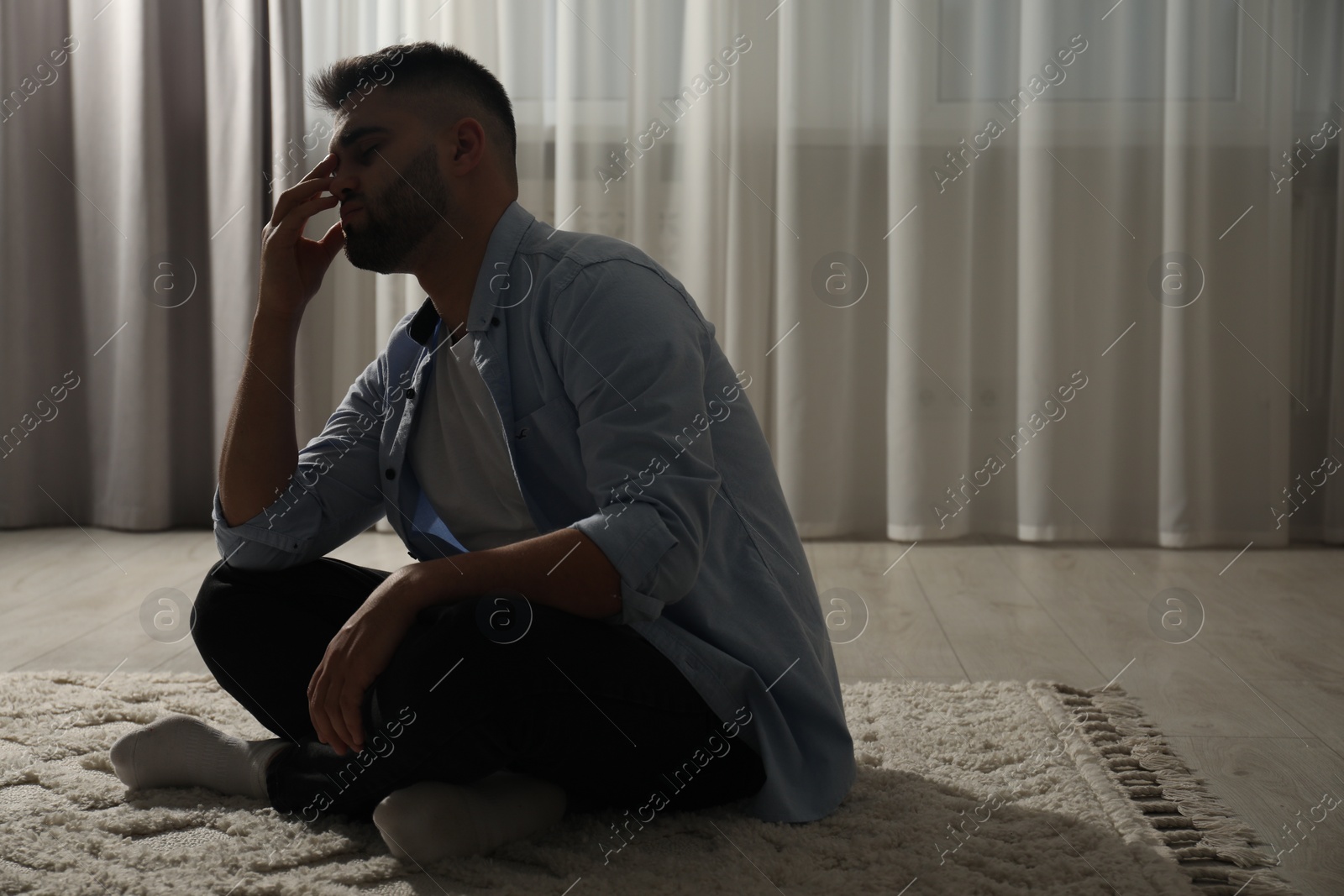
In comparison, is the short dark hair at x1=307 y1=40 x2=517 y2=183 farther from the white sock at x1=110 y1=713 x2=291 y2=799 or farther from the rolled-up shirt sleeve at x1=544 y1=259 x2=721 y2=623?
the white sock at x1=110 y1=713 x2=291 y2=799

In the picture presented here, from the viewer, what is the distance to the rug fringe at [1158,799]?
36.5 inches

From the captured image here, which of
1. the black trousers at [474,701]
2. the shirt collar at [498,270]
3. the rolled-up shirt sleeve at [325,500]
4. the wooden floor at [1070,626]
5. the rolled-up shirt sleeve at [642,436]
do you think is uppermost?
the shirt collar at [498,270]

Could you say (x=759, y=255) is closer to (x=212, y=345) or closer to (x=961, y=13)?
(x=961, y=13)

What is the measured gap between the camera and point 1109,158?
97.0 inches

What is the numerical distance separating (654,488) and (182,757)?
0.58 meters

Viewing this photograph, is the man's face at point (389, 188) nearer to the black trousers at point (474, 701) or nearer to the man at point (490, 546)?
the man at point (490, 546)

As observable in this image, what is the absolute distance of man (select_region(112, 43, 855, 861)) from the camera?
90cm

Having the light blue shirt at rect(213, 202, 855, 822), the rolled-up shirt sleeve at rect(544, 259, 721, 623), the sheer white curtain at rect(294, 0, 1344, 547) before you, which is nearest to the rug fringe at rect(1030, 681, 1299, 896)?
the light blue shirt at rect(213, 202, 855, 822)

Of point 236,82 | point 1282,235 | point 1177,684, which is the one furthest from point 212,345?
point 1282,235

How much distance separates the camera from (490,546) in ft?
3.72

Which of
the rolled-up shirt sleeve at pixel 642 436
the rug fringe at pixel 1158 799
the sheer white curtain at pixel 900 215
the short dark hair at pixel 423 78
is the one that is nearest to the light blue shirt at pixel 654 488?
the rolled-up shirt sleeve at pixel 642 436

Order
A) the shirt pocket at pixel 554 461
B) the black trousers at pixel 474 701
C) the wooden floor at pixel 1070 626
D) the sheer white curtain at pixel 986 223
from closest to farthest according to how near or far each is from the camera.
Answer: the black trousers at pixel 474 701, the shirt pocket at pixel 554 461, the wooden floor at pixel 1070 626, the sheer white curtain at pixel 986 223

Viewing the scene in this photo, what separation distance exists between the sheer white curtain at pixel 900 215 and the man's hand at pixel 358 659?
1.68 meters

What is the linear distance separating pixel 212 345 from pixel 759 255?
4.31 feet
